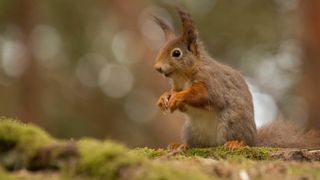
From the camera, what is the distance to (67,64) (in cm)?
1680

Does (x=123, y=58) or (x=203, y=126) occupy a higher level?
(x=123, y=58)

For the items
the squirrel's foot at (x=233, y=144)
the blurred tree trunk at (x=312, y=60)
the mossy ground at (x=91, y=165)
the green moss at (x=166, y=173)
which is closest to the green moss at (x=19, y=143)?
the mossy ground at (x=91, y=165)

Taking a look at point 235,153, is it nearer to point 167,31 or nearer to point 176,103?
point 176,103

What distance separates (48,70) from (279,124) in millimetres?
11271

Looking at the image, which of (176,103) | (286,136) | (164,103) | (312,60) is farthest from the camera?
(312,60)

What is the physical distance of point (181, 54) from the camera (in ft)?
17.3

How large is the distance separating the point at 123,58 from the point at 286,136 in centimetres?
1107

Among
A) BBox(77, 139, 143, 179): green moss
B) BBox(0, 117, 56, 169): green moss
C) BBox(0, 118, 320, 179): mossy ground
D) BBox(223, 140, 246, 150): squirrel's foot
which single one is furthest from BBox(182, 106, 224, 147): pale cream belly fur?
BBox(77, 139, 143, 179): green moss

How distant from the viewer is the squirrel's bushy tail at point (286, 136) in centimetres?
527

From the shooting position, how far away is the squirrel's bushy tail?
17.3 ft

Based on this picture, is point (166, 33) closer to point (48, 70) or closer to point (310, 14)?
point (310, 14)

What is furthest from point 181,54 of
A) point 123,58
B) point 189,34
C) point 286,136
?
point 123,58

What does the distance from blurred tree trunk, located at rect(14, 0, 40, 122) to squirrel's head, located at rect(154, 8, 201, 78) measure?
765 centimetres

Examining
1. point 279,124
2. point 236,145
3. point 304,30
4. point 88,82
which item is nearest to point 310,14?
point 304,30
